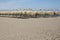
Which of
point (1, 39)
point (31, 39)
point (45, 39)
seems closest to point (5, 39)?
point (1, 39)

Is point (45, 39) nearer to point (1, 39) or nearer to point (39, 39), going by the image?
point (39, 39)

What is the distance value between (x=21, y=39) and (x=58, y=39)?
179cm

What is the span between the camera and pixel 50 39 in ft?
21.7

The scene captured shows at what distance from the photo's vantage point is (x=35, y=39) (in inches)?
261

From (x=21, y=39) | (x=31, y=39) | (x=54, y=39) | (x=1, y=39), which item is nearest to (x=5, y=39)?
(x=1, y=39)

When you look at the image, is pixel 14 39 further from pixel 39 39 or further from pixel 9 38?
pixel 39 39

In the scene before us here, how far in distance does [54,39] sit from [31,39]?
1109 millimetres

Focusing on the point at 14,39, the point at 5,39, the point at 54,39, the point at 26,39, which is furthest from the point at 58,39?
the point at 5,39

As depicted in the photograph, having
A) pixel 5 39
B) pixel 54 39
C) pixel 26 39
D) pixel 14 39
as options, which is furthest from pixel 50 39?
pixel 5 39

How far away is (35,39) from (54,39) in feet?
3.01

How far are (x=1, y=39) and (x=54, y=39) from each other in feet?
8.25

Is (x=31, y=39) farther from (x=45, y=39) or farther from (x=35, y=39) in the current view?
(x=45, y=39)

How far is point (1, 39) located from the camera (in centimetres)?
649

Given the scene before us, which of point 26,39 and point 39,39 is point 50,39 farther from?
point 26,39
